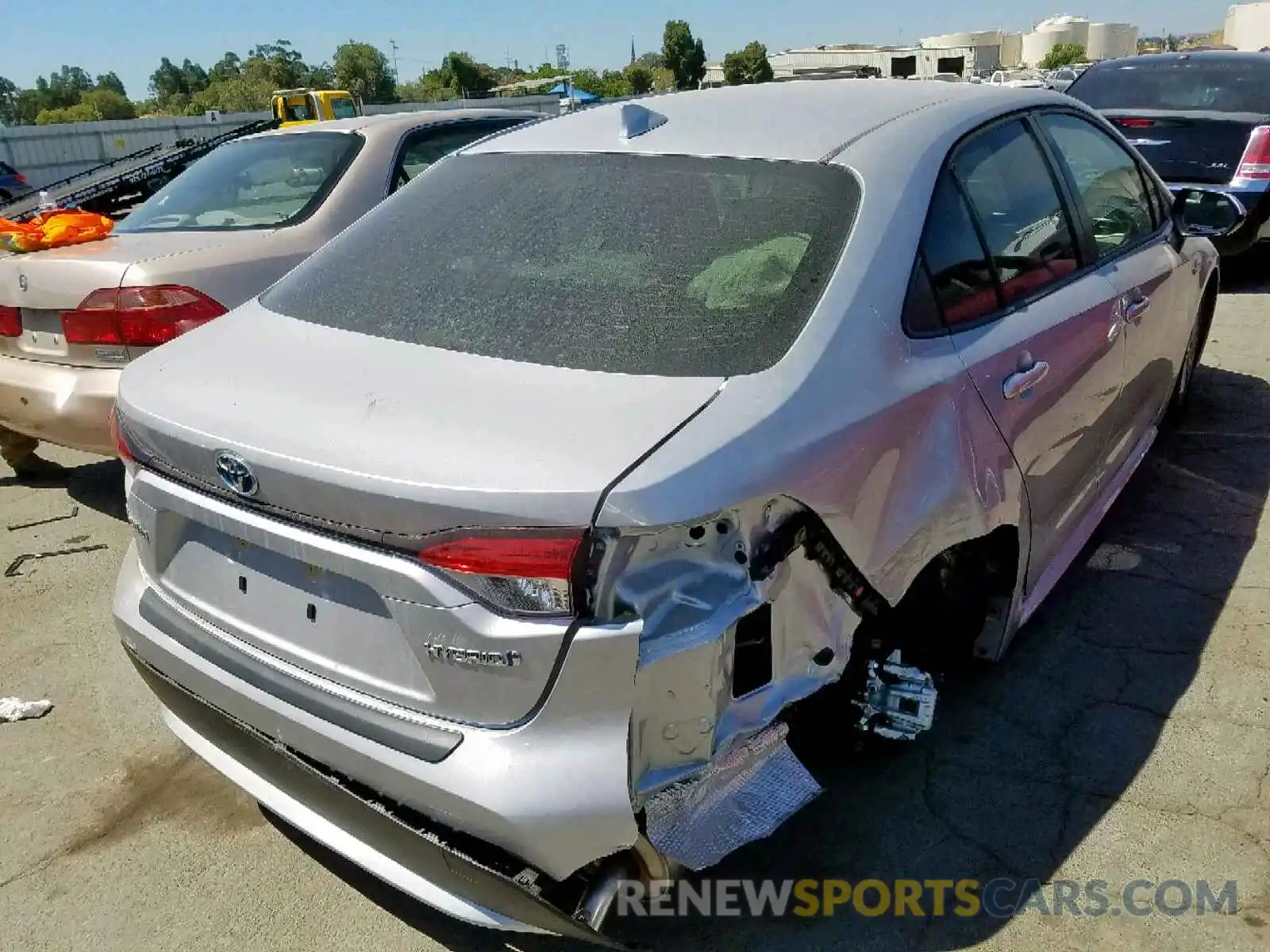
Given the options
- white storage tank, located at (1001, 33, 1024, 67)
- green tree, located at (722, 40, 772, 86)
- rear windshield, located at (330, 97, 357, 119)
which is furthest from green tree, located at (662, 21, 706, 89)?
rear windshield, located at (330, 97, 357, 119)

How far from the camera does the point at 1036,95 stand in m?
3.23

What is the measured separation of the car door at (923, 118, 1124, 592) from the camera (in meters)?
2.46

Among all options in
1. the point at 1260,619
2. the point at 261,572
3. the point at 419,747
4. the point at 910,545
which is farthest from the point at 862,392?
the point at 1260,619

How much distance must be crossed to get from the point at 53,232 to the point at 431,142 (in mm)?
1749

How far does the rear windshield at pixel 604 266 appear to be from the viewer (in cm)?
205

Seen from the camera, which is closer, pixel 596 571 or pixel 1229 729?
pixel 596 571

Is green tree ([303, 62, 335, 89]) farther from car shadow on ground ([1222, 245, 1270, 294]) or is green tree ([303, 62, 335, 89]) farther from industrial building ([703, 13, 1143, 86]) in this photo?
car shadow on ground ([1222, 245, 1270, 294])

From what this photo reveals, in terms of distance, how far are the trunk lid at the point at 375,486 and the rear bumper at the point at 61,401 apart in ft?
6.52

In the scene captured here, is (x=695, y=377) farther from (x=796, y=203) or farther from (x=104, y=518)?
(x=104, y=518)

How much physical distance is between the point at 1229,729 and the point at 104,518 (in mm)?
4453

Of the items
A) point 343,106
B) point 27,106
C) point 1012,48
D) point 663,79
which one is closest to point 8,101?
point 27,106

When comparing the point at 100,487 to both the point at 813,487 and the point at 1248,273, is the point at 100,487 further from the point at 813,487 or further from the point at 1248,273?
the point at 1248,273

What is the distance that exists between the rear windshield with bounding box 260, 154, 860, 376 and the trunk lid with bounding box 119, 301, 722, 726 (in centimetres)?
12

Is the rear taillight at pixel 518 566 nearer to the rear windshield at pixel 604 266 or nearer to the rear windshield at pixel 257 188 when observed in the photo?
the rear windshield at pixel 604 266
